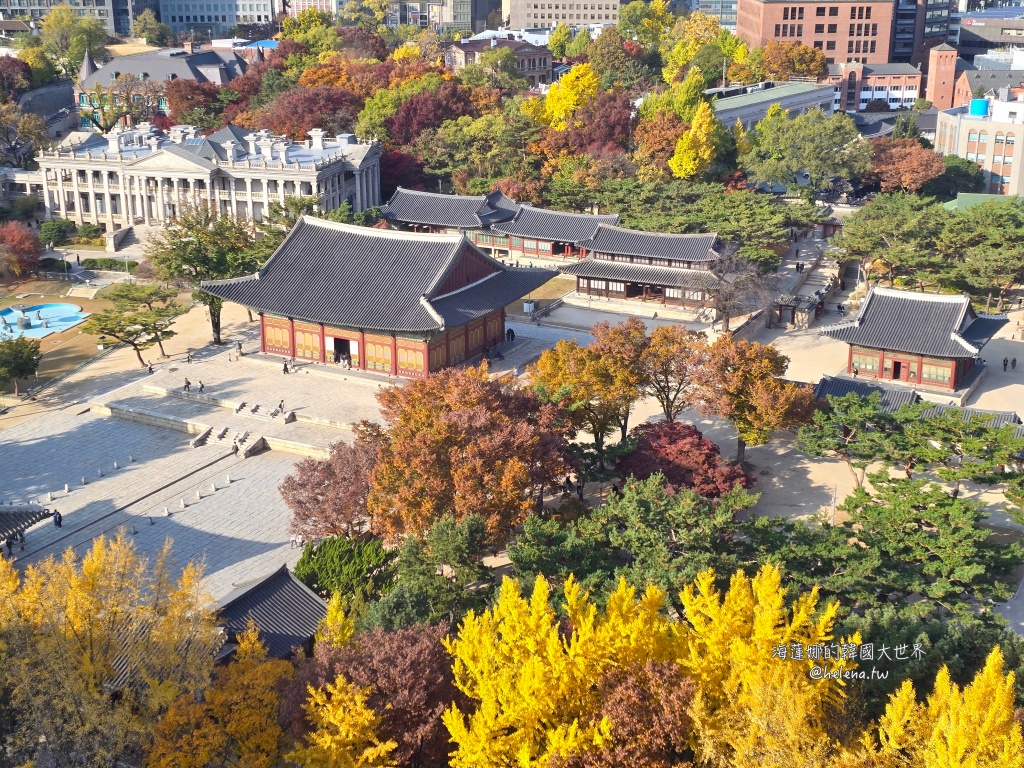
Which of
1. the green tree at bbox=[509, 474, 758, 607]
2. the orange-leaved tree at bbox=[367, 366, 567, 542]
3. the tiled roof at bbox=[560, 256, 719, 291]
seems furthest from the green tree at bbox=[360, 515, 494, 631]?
the tiled roof at bbox=[560, 256, 719, 291]

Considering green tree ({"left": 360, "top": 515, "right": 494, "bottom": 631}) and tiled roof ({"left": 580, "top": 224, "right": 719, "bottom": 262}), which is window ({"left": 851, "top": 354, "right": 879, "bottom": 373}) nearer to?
tiled roof ({"left": 580, "top": 224, "right": 719, "bottom": 262})

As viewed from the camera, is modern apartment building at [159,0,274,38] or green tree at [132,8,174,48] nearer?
green tree at [132,8,174,48]

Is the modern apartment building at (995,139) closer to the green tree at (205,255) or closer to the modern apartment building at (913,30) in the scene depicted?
the modern apartment building at (913,30)

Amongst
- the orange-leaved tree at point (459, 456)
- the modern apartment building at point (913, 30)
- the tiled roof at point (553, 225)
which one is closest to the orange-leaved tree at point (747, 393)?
the orange-leaved tree at point (459, 456)

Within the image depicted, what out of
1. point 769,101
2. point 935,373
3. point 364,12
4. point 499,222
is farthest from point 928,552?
point 364,12

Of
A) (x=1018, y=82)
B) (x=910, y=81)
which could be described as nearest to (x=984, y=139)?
(x=1018, y=82)

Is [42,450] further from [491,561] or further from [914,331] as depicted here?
[914,331]
